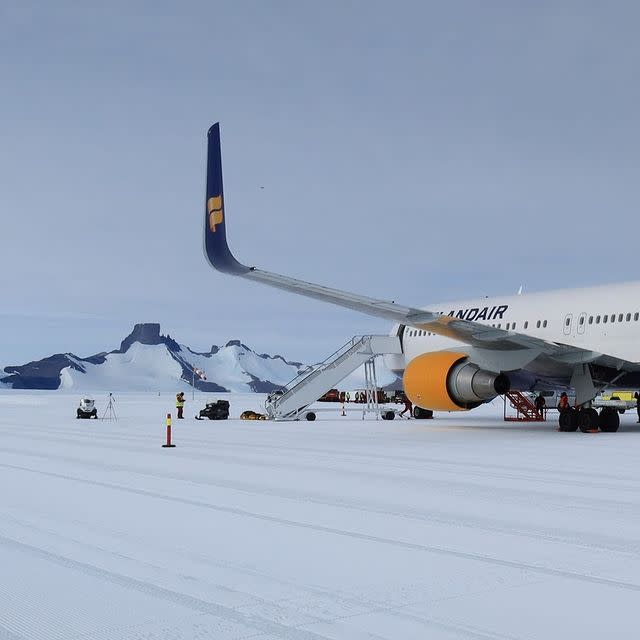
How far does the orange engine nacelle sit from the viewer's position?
1880cm

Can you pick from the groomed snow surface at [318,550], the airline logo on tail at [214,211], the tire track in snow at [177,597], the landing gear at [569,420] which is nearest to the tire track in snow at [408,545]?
the groomed snow surface at [318,550]

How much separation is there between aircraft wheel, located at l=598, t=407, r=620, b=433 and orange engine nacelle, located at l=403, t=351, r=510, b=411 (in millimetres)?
3810

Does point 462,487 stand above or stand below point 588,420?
below

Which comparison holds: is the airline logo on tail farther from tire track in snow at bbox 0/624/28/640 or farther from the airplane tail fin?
tire track in snow at bbox 0/624/28/640

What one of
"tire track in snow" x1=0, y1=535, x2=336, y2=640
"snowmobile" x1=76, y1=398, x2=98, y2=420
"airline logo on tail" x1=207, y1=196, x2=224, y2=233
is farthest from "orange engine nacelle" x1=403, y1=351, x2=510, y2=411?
"snowmobile" x1=76, y1=398, x2=98, y2=420

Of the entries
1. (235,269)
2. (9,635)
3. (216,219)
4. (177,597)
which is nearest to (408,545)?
(177,597)

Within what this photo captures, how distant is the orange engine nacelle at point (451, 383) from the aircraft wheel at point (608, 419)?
12.5 feet

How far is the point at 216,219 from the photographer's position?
18.7 meters

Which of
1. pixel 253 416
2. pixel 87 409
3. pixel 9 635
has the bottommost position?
pixel 9 635

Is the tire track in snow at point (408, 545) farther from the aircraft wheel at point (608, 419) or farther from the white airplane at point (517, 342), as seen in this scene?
the aircraft wheel at point (608, 419)

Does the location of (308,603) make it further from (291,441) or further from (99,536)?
(291,441)

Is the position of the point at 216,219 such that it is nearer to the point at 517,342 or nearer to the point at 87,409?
the point at 517,342

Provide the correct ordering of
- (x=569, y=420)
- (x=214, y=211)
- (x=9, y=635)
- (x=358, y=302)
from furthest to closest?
1. (x=569, y=420)
2. (x=214, y=211)
3. (x=358, y=302)
4. (x=9, y=635)

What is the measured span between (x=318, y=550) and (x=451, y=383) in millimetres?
13113
